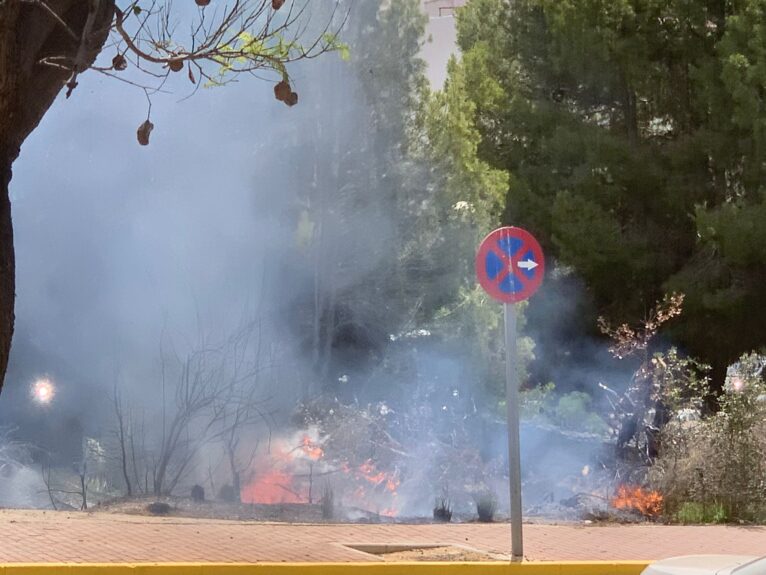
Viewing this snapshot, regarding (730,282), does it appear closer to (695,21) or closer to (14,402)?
(695,21)

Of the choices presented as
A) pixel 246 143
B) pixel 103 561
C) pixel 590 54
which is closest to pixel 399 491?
pixel 246 143

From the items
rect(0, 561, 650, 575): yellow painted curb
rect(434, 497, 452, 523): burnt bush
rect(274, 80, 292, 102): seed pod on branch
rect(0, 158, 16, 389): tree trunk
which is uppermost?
rect(274, 80, 292, 102): seed pod on branch

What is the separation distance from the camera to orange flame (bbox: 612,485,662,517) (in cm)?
1155

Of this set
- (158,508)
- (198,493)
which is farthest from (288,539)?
(198,493)

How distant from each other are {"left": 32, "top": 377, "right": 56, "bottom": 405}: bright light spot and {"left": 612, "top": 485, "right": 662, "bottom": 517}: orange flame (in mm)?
6704

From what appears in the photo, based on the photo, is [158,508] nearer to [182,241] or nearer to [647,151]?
[182,241]

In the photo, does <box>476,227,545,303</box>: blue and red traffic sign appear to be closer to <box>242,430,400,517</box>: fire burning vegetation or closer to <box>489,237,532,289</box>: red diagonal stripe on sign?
<box>489,237,532,289</box>: red diagonal stripe on sign

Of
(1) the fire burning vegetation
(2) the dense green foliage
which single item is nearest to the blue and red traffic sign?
(1) the fire burning vegetation

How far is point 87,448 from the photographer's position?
1342 centimetres

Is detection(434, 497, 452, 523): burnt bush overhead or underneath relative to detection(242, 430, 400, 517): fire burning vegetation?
underneath

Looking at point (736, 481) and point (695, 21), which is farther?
point (695, 21)

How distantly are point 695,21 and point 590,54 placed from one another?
157 centimetres

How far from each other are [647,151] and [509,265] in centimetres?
940

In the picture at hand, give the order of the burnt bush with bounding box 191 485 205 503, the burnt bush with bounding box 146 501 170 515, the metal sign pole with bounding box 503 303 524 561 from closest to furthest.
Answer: the metal sign pole with bounding box 503 303 524 561
the burnt bush with bounding box 146 501 170 515
the burnt bush with bounding box 191 485 205 503
